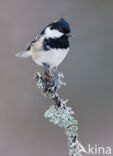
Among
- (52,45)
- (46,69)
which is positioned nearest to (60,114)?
(46,69)

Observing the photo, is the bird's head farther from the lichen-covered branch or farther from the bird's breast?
the lichen-covered branch

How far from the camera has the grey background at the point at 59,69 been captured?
2.52m

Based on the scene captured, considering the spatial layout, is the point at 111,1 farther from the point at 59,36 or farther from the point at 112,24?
the point at 59,36

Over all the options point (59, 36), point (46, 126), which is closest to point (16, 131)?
point (46, 126)

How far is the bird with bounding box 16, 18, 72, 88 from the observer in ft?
3.99

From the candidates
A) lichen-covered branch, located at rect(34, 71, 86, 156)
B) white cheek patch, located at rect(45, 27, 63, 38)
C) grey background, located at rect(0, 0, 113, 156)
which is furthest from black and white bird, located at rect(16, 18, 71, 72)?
grey background, located at rect(0, 0, 113, 156)

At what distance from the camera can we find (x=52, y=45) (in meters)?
1.28

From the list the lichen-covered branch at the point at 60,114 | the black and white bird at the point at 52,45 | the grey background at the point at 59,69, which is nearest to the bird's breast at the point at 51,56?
the black and white bird at the point at 52,45

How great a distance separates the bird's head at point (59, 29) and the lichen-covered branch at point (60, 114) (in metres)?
0.17

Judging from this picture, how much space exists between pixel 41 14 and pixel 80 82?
63 cm

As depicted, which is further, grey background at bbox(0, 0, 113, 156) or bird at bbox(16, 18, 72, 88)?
grey background at bbox(0, 0, 113, 156)

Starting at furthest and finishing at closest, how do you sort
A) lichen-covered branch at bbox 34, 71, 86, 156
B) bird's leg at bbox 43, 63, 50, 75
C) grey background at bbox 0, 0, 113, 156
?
grey background at bbox 0, 0, 113, 156, bird's leg at bbox 43, 63, 50, 75, lichen-covered branch at bbox 34, 71, 86, 156

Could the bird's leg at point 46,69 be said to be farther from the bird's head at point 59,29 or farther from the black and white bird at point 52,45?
the bird's head at point 59,29

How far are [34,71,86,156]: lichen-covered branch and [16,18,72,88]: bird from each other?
0.12 meters
